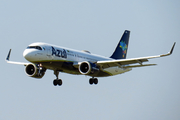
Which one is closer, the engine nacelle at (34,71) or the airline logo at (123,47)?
the engine nacelle at (34,71)

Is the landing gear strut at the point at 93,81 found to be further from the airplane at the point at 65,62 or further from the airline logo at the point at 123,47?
the airline logo at the point at 123,47

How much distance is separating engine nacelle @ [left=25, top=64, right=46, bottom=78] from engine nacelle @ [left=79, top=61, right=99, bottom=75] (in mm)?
4890

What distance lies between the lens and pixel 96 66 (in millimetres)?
49000

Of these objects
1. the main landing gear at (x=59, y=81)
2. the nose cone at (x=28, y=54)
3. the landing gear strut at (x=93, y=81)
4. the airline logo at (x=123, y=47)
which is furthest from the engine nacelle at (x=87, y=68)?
the airline logo at (x=123, y=47)

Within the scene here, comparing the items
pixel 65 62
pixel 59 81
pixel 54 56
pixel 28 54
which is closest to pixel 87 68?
pixel 65 62

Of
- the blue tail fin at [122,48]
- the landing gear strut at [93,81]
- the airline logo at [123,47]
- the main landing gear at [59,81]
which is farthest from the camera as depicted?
the airline logo at [123,47]

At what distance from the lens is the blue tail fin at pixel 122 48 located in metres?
61.1

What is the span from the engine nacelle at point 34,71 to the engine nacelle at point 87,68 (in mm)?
4890

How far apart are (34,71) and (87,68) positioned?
6.77 meters

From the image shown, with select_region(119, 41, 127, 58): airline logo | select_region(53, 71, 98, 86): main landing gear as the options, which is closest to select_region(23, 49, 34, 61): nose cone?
select_region(53, 71, 98, 86): main landing gear

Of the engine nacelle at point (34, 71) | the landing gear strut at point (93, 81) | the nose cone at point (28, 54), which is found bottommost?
the landing gear strut at point (93, 81)

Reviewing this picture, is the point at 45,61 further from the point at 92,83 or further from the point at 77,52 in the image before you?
the point at 92,83

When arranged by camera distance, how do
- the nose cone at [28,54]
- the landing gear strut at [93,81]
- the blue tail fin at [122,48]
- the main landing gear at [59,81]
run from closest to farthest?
1. the nose cone at [28,54]
2. the main landing gear at [59,81]
3. the landing gear strut at [93,81]
4. the blue tail fin at [122,48]

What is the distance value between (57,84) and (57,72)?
6.54 feet
